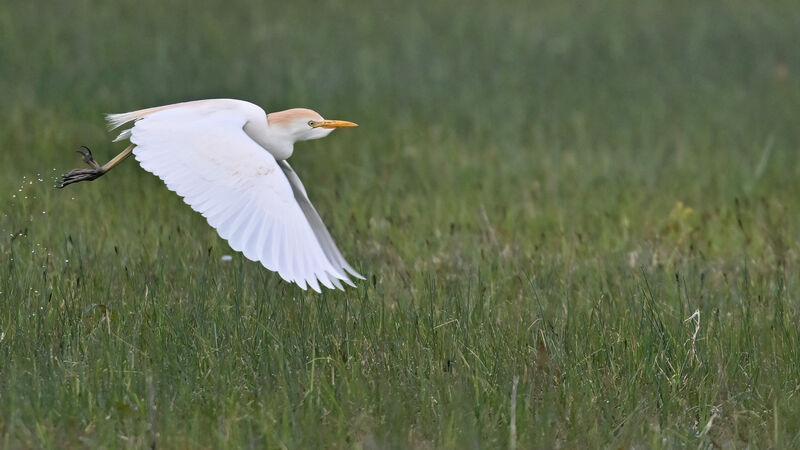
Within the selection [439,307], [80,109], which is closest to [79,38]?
[80,109]

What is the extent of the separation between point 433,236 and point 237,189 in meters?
2.40

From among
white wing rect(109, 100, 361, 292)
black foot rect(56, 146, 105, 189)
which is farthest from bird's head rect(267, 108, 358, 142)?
black foot rect(56, 146, 105, 189)

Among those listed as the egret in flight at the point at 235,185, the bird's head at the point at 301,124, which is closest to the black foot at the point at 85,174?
the egret in flight at the point at 235,185

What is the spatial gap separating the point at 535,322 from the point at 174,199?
8.98 feet

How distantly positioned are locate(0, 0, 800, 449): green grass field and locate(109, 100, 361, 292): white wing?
0.32 m

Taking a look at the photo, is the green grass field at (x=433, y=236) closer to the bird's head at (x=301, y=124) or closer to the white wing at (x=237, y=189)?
the white wing at (x=237, y=189)

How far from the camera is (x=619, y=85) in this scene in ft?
32.2

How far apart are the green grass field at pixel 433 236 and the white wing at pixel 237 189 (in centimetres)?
32

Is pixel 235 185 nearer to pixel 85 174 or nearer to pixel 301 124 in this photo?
pixel 301 124

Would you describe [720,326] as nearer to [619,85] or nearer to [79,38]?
[619,85]

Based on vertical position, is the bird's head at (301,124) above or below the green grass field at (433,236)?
above

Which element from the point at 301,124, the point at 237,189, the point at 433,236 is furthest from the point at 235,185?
the point at 433,236

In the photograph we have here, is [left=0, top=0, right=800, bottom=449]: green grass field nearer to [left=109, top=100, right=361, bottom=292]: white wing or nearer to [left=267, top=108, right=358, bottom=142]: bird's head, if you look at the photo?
[left=109, top=100, right=361, bottom=292]: white wing

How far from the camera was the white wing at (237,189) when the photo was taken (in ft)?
12.7
